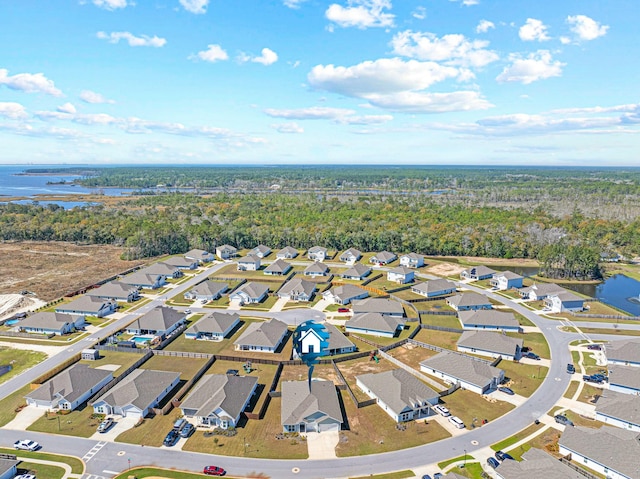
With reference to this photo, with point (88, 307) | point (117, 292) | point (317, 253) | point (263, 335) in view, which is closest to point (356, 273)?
point (317, 253)

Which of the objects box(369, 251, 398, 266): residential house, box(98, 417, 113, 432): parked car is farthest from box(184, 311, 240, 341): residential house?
box(369, 251, 398, 266): residential house

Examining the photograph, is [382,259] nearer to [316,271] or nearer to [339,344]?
[316,271]

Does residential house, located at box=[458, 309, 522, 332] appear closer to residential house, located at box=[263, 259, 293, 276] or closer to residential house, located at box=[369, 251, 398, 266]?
residential house, located at box=[369, 251, 398, 266]

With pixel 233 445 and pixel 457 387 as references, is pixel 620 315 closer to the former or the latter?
pixel 457 387

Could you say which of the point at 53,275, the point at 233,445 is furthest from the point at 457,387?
the point at 53,275

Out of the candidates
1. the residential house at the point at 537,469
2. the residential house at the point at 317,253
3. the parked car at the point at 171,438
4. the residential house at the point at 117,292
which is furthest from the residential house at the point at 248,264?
the residential house at the point at 537,469

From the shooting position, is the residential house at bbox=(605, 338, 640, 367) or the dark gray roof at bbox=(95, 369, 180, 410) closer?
the dark gray roof at bbox=(95, 369, 180, 410)
